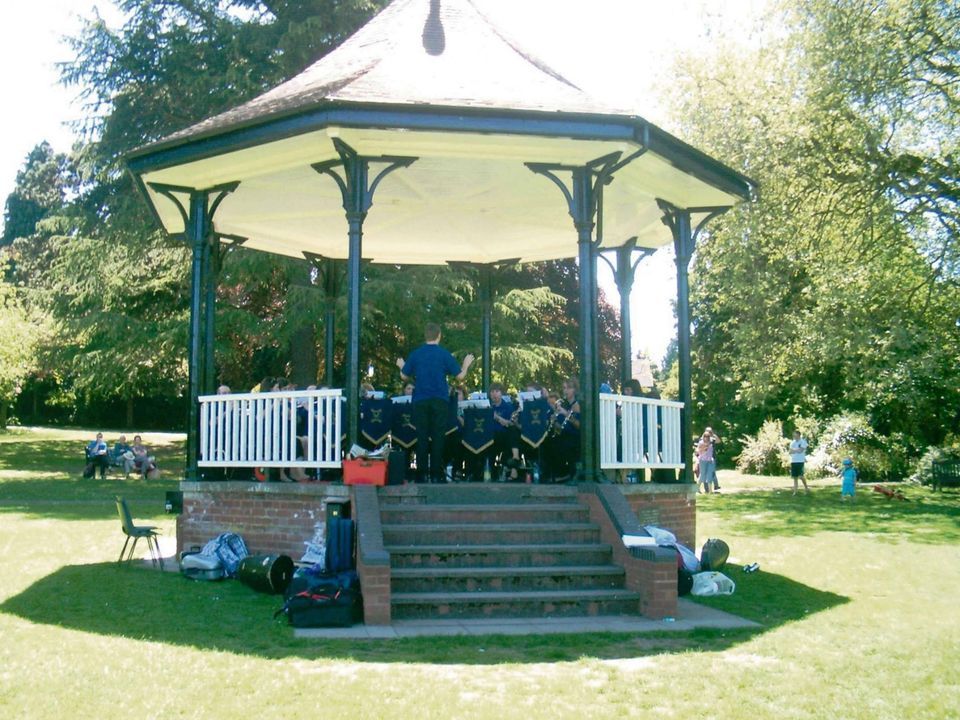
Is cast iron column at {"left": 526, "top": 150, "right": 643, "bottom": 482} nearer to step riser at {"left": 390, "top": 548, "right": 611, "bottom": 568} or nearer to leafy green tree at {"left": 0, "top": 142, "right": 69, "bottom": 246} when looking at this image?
step riser at {"left": 390, "top": 548, "right": 611, "bottom": 568}

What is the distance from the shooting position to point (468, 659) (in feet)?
22.5

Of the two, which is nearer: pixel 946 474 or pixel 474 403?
pixel 474 403

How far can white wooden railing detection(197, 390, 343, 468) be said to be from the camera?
10.6 m

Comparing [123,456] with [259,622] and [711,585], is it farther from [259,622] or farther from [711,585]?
[711,585]

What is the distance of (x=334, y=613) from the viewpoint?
26.1 ft

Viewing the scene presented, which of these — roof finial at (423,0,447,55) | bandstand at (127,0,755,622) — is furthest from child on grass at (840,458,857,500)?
roof finial at (423,0,447,55)

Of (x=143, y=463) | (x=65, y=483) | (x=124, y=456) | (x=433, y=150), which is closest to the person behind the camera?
(x=433, y=150)

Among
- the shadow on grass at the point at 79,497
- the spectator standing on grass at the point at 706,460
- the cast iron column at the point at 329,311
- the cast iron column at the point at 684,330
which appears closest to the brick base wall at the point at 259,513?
the cast iron column at the point at 329,311

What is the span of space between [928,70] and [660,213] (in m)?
11.1

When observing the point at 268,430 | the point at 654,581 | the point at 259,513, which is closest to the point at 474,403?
the point at 268,430

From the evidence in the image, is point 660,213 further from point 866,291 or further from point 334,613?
point 866,291

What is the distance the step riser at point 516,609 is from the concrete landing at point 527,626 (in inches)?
5.0

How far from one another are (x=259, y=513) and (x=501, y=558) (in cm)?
313

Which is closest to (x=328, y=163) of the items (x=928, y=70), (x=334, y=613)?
(x=334, y=613)
